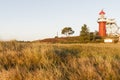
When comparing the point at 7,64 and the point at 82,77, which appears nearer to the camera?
the point at 82,77

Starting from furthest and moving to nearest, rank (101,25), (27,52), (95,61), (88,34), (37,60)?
(101,25) < (88,34) < (27,52) < (37,60) < (95,61)

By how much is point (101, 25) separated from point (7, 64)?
69.1 metres

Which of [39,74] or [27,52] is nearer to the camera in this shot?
[39,74]

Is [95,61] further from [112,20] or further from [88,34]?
[112,20]

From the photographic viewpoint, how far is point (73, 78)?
250 inches

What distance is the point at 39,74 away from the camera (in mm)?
6438

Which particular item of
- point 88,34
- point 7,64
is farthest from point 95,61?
point 88,34

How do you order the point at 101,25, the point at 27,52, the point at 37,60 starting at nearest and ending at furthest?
1. the point at 37,60
2. the point at 27,52
3. the point at 101,25

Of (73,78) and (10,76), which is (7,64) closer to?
(10,76)

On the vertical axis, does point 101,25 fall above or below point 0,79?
above

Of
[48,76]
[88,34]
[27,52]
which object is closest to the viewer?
[48,76]

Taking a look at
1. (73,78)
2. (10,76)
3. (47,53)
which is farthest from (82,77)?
(47,53)

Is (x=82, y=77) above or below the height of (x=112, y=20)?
below

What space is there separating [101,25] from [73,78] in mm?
71547
